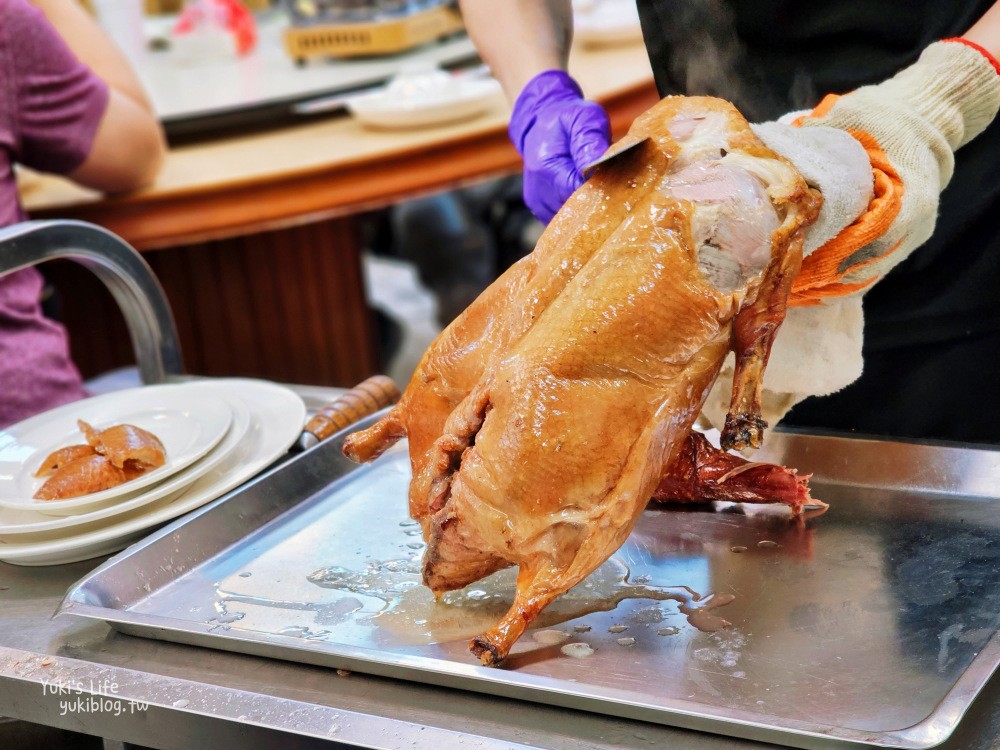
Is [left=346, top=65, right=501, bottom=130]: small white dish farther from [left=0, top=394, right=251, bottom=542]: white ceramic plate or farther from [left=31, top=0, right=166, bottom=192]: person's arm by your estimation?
[left=0, top=394, right=251, bottom=542]: white ceramic plate

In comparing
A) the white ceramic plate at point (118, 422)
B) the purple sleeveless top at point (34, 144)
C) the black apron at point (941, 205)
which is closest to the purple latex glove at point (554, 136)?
the black apron at point (941, 205)

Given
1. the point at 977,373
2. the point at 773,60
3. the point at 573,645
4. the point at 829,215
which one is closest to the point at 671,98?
the point at 829,215

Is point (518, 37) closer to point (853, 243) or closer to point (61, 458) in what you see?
point (853, 243)

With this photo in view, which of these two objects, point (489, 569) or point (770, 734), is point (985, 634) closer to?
point (770, 734)

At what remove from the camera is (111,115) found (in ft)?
9.13

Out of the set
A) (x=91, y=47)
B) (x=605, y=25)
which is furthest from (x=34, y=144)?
(x=605, y=25)

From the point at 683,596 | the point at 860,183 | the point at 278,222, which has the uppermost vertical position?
the point at 860,183

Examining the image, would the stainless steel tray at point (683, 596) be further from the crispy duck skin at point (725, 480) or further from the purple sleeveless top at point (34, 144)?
the purple sleeveless top at point (34, 144)

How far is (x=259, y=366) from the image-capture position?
12.6ft

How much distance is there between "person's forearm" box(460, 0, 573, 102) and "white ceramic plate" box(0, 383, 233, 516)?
77 cm

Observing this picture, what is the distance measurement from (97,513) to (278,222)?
1.85m

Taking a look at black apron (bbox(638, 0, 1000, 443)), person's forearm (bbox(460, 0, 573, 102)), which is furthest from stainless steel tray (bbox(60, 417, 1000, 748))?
person's forearm (bbox(460, 0, 573, 102))

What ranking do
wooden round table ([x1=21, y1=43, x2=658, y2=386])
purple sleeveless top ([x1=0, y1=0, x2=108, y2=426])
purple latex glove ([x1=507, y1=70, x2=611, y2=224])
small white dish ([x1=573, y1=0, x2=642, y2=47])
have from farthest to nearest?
small white dish ([x1=573, y1=0, x2=642, y2=47])
wooden round table ([x1=21, y1=43, x2=658, y2=386])
purple sleeveless top ([x1=0, y1=0, x2=108, y2=426])
purple latex glove ([x1=507, y1=70, x2=611, y2=224])

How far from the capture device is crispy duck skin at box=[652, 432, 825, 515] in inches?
56.1
